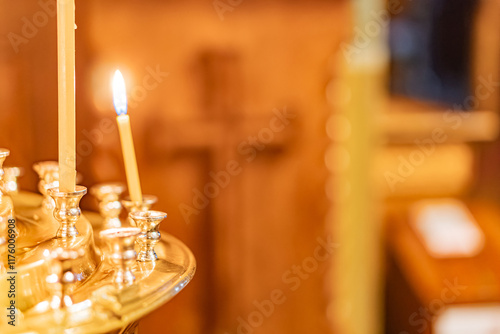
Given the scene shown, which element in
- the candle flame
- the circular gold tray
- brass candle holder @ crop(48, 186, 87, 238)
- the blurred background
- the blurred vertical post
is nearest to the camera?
the circular gold tray

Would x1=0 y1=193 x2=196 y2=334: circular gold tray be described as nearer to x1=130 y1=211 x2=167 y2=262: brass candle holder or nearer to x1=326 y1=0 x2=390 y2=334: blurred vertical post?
x1=130 y1=211 x2=167 y2=262: brass candle holder

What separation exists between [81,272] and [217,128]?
1351 mm

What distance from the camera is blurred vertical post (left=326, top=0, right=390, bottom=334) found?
7.89 feet

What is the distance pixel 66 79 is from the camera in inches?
19.2

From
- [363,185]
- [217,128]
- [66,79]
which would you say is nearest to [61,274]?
[66,79]

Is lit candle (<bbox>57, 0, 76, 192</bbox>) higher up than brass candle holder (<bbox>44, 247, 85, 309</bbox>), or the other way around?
lit candle (<bbox>57, 0, 76, 192</bbox>)

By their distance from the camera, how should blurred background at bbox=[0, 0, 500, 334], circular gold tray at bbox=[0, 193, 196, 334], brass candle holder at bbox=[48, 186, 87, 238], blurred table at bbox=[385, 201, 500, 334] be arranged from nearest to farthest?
circular gold tray at bbox=[0, 193, 196, 334] → brass candle holder at bbox=[48, 186, 87, 238] → blurred background at bbox=[0, 0, 500, 334] → blurred table at bbox=[385, 201, 500, 334]

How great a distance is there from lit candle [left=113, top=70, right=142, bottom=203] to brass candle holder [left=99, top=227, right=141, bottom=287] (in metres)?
0.13

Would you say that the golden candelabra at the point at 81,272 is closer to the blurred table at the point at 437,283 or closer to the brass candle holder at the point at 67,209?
the brass candle holder at the point at 67,209

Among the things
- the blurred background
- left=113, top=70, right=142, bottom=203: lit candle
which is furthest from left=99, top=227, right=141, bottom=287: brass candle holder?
the blurred background

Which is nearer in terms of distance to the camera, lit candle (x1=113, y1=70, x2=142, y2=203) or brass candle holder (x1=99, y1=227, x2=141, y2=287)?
brass candle holder (x1=99, y1=227, x2=141, y2=287)

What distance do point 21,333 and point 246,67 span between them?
60.7 inches

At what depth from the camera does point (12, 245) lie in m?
0.54

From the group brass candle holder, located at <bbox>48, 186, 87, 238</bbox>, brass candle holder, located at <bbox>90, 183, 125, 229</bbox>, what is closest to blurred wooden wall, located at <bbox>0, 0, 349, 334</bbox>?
brass candle holder, located at <bbox>90, 183, 125, 229</bbox>
